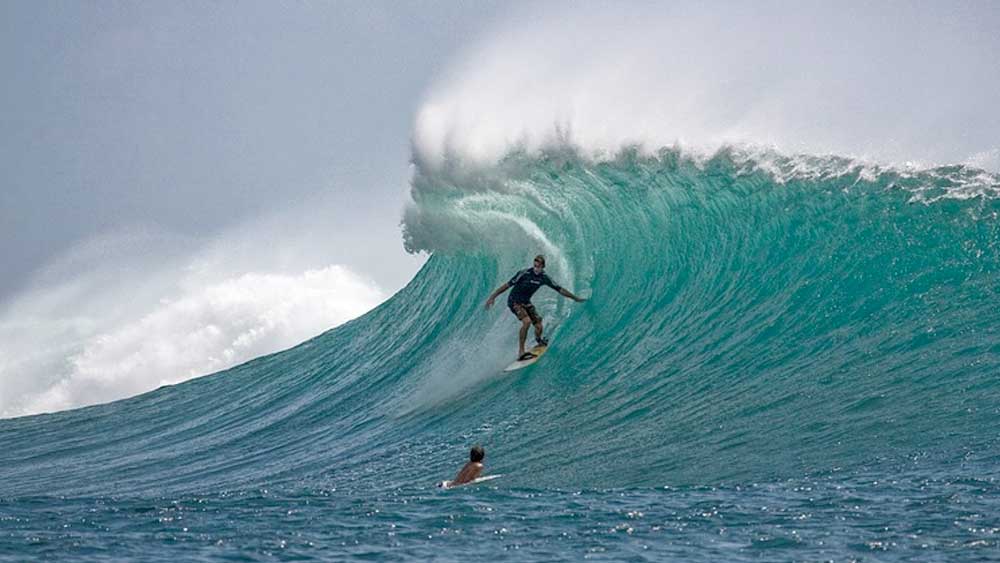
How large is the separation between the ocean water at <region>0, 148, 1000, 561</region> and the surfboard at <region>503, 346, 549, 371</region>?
141 mm

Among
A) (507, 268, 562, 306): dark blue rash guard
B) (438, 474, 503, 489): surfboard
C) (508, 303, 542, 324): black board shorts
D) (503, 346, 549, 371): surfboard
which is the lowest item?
(438, 474, 503, 489): surfboard

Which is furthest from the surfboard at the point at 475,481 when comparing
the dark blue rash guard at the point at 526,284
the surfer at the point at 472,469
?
the dark blue rash guard at the point at 526,284

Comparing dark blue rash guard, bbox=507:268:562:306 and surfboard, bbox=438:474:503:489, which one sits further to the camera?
dark blue rash guard, bbox=507:268:562:306

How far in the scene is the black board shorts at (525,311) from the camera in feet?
45.2

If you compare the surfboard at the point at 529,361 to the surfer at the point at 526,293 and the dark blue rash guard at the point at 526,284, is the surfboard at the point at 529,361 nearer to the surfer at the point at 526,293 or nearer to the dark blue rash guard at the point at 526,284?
the surfer at the point at 526,293

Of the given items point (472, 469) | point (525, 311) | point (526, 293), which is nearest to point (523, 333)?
point (525, 311)

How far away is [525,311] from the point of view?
13836mm

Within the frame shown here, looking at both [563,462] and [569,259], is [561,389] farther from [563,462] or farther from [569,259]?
[569,259]

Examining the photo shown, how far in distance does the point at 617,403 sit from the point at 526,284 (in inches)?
90.0

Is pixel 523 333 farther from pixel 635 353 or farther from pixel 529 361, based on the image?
pixel 635 353

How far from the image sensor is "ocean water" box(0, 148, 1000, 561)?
7.65 meters

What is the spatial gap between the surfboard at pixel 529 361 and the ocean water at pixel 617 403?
Answer: 0.46 feet

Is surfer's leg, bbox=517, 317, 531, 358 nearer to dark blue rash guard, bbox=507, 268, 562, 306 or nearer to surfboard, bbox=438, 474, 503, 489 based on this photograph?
dark blue rash guard, bbox=507, 268, 562, 306

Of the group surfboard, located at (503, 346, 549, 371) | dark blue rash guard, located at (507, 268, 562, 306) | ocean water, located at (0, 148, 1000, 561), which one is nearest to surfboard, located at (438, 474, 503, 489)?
ocean water, located at (0, 148, 1000, 561)
